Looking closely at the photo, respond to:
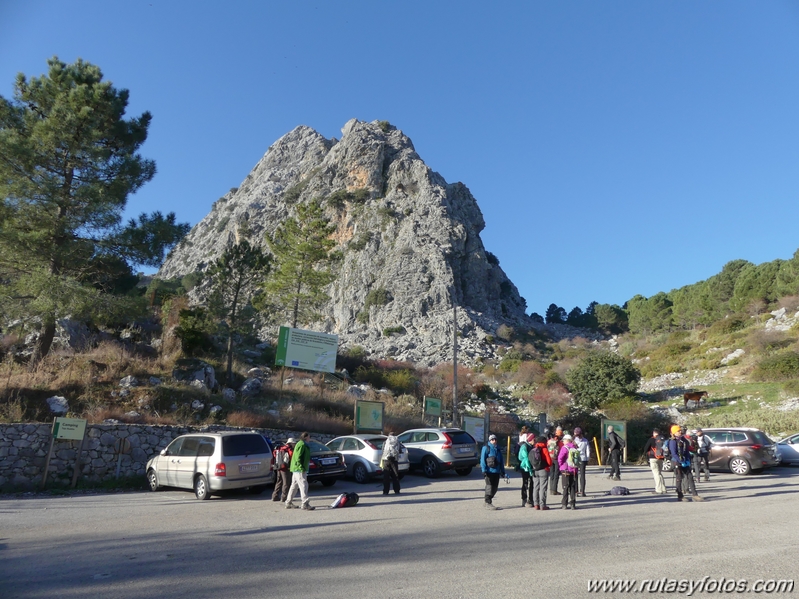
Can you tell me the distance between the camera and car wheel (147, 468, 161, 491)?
546 inches

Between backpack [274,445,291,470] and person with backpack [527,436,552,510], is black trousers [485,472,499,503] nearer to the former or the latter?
person with backpack [527,436,552,510]

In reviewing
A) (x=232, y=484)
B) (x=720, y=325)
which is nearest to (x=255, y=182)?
(x=720, y=325)

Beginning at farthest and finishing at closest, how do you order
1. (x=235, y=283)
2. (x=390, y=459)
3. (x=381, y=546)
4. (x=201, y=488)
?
1. (x=235, y=283)
2. (x=390, y=459)
3. (x=201, y=488)
4. (x=381, y=546)

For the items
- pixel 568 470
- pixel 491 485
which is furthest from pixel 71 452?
pixel 568 470

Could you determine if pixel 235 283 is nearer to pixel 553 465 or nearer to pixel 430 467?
pixel 430 467

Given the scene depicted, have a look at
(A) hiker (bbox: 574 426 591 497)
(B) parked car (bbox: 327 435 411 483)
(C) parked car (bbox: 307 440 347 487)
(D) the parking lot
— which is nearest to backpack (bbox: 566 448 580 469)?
(D) the parking lot

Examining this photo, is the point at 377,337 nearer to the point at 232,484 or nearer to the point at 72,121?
the point at 72,121

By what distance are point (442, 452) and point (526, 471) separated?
5.48 metres

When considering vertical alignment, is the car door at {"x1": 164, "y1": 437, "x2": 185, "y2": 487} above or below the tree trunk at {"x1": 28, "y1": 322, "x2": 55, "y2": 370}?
below

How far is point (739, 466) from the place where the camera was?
55.3 feet

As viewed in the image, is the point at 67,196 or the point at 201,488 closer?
the point at 201,488

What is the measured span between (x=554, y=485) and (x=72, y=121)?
1855 centimetres

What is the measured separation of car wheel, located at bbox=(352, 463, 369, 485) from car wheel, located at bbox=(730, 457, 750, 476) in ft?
36.6

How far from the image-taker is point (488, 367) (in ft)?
185
